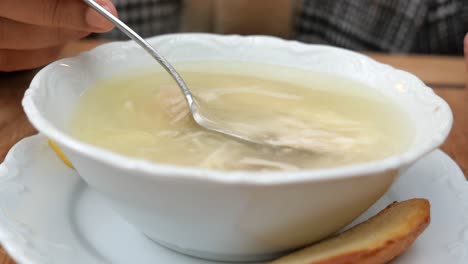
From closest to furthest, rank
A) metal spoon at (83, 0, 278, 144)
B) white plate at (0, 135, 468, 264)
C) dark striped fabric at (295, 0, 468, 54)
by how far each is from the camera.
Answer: white plate at (0, 135, 468, 264) → metal spoon at (83, 0, 278, 144) → dark striped fabric at (295, 0, 468, 54)

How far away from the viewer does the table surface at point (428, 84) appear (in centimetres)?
82

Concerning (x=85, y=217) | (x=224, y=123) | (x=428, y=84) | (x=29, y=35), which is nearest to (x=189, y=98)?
(x=224, y=123)

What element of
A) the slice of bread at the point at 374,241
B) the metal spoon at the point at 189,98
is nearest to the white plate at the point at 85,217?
the slice of bread at the point at 374,241

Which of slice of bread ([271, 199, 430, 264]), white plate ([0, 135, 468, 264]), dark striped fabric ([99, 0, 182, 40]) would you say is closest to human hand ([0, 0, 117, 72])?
white plate ([0, 135, 468, 264])

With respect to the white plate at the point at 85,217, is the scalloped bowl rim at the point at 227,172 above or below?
above

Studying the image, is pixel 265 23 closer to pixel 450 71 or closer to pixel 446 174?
pixel 450 71

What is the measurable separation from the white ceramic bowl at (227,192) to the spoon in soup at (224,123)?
0.09m

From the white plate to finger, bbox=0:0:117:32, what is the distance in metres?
0.16

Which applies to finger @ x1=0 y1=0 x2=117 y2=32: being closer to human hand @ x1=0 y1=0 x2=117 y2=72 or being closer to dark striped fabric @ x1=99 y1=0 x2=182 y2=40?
human hand @ x1=0 y1=0 x2=117 y2=72

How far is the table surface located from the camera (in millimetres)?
819

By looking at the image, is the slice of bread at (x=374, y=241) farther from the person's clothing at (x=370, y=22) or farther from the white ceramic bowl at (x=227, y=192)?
the person's clothing at (x=370, y=22)

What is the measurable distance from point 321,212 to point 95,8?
1.29ft

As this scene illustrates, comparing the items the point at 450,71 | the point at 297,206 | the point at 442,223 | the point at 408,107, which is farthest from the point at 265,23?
the point at 297,206

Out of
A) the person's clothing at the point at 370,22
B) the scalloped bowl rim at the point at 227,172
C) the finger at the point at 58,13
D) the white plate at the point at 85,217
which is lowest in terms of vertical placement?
the person's clothing at the point at 370,22
